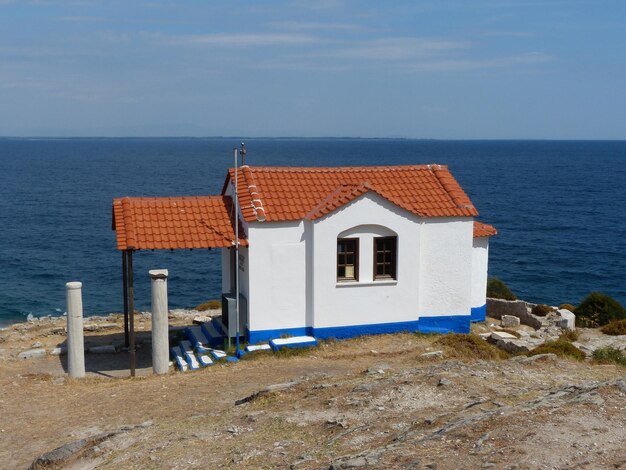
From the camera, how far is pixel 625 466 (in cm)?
951

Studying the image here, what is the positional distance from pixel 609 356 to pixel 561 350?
121 centimetres

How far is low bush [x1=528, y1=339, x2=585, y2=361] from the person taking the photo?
18.8 metres

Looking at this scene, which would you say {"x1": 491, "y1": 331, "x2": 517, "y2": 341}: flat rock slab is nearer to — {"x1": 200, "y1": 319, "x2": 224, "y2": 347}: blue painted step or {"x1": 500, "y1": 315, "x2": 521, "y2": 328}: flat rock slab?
{"x1": 500, "y1": 315, "x2": 521, "y2": 328}: flat rock slab

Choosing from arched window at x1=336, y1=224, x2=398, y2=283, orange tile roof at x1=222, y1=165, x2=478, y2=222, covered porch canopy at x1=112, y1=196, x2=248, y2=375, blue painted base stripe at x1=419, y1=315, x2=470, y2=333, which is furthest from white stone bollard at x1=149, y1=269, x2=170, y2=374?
blue painted base stripe at x1=419, y1=315, x2=470, y2=333

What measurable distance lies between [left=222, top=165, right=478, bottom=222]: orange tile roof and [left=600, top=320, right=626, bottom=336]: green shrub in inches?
280

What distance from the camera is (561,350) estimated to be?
62.4 ft

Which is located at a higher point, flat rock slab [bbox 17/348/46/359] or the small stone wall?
the small stone wall

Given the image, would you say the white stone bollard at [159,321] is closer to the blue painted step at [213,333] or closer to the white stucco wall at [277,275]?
the blue painted step at [213,333]

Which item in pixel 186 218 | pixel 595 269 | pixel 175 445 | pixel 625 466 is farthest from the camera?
pixel 595 269

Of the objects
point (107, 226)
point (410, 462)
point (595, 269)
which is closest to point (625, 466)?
point (410, 462)

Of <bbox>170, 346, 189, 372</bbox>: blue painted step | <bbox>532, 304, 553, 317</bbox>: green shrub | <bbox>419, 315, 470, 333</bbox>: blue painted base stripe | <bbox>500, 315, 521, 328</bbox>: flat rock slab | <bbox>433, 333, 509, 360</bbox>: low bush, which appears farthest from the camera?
<bbox>532, 304, 553, 317</bbox>: green shrub

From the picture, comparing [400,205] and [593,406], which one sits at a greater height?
[400,205]

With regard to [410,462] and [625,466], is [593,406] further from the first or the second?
[410,462]

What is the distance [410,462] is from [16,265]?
152ft
